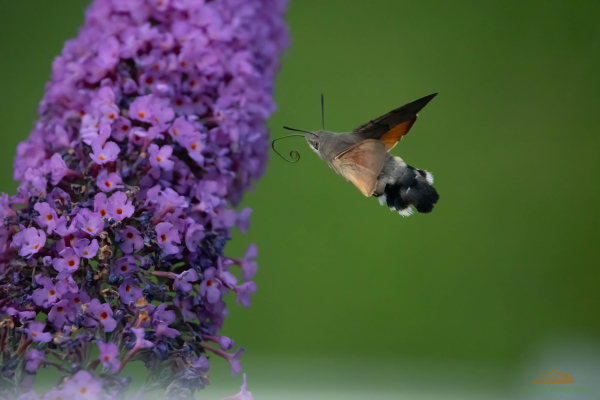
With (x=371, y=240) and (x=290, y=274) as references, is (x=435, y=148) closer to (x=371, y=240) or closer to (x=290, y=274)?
(x=371, y=240)

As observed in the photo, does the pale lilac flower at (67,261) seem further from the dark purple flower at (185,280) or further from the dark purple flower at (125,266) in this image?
the dark purple flower at (185,280)

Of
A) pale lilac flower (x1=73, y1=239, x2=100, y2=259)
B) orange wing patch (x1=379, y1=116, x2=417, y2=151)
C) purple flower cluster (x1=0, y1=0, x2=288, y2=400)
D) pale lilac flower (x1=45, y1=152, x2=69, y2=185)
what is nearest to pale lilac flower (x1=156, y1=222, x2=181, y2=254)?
purple flower cluster (x1=0, y1=0, x2=288, y2=400)

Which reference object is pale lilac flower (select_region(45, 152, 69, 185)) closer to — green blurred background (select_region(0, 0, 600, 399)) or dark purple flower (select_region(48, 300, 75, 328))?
dark purple flower (select_region(48, 300, 75, 328))

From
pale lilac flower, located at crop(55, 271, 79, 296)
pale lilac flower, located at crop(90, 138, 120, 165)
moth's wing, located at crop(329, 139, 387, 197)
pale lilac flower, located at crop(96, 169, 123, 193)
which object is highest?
moth's wing, located at crop(329, 139, 387, 197)

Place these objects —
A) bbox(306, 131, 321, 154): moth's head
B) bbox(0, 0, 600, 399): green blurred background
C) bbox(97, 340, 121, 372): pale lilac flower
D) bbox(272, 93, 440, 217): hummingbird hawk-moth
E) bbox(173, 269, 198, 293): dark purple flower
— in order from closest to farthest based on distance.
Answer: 1. bbox(97, 340, 121, 372): pale lilac flower
2. bbox(173, 269, 198, 293): dark purple flower
3. bbox(272, 93, 440, 217): hummingbird hawk-moth
4. bbox(306, 131, 321, 154): moth's head
5. bbox(0, 0, 600, 399): green blurred background

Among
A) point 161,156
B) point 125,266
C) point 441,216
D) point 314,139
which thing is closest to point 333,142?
point 314,139

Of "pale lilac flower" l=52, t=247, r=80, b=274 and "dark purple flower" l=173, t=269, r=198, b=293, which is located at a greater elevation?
"dark purple flower" l=173, t=269, r=198, b=293

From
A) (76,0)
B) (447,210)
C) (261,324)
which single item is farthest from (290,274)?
(76,0)
